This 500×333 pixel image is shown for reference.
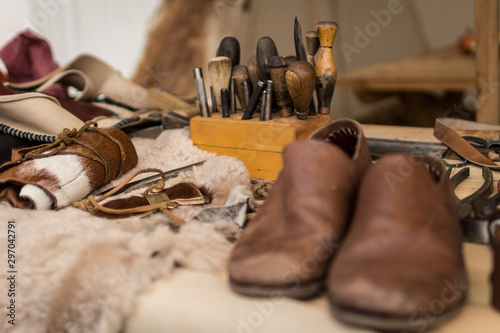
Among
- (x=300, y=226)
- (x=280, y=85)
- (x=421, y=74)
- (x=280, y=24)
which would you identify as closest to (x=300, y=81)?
(x=280, y=85)

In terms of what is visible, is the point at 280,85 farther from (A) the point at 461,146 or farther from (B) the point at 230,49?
(A) the point at 461,146

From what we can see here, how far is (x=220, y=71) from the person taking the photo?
99 centimetres

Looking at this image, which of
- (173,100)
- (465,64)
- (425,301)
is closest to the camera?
(425,301)

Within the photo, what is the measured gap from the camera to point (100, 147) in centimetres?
90

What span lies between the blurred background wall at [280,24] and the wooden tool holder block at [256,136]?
131 centimetres

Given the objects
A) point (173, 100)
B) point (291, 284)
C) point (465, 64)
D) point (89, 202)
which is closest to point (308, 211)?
point (291, 284)

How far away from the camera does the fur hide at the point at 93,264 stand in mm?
533

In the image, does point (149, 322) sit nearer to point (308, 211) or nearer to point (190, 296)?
point (190, 296)

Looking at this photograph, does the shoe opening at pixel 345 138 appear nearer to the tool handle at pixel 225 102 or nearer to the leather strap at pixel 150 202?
the leather strap at pixel 150 202

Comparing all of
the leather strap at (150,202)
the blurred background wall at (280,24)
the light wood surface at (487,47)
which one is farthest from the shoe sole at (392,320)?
the blurred background wall at (280,24)

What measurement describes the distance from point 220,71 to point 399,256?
2.17 feet

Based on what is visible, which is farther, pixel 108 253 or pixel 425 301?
pixel 108 253

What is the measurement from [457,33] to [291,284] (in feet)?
7.57

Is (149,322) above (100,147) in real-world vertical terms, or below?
below
